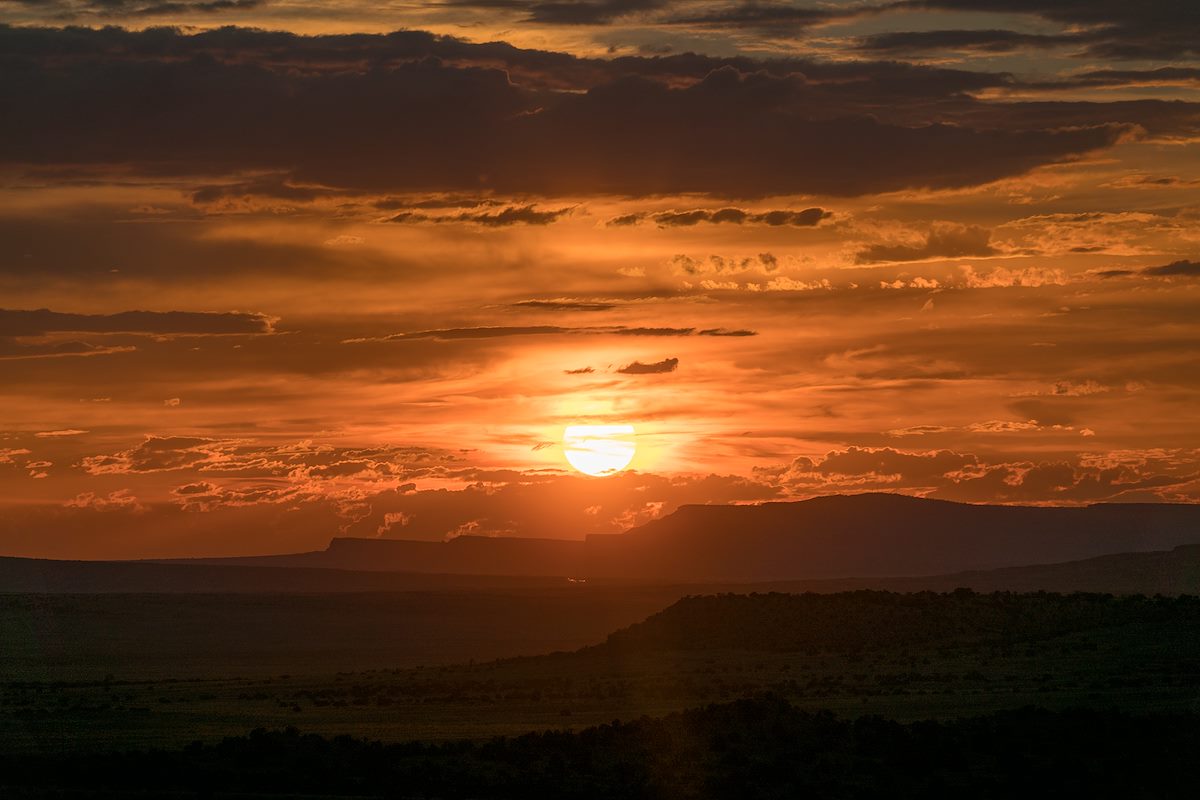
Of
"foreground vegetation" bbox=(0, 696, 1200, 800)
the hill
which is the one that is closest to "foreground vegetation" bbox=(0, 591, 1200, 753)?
the hill

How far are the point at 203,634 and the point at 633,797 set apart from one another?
284 feet

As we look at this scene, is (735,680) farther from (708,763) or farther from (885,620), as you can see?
(708,763)

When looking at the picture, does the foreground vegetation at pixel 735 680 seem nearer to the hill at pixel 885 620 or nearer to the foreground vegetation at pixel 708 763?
the hill at pixel 885 620

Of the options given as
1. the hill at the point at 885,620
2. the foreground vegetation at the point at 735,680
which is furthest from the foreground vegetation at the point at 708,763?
the hill at the point at 885,620

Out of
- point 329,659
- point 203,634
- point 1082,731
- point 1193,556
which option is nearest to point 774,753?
point 1082,731

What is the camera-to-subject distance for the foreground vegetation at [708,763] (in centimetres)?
3092

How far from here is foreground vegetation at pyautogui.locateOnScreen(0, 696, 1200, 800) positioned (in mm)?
30922

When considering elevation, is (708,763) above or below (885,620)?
below

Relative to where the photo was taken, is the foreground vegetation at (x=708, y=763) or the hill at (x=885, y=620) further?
the hill at (x=885, y=620)

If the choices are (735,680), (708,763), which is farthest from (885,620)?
(708,763)

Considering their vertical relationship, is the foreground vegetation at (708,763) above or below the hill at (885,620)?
below

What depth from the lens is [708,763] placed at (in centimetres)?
3303

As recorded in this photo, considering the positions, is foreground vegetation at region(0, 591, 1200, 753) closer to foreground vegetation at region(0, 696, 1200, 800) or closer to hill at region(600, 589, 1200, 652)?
hill at region(600, 589, 1200, 652)

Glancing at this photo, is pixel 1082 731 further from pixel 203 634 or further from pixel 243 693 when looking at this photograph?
pixel 203 634
